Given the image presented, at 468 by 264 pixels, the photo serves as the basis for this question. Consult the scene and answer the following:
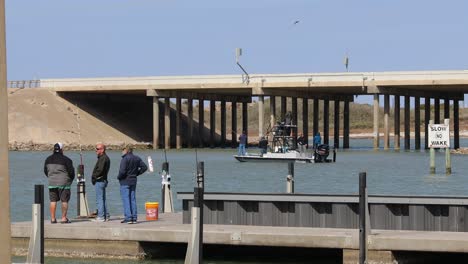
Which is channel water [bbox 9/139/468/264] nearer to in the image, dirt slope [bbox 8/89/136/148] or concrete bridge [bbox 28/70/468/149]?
concrete bridge [bbox 28/70/468/149]

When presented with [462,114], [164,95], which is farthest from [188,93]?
[462,114]

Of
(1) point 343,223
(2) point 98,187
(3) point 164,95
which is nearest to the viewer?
(1) point 343,223

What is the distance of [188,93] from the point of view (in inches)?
4161

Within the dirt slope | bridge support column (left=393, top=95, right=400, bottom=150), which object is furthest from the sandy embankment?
bridge support column (left=393, top=95, right=400, bottom=150)

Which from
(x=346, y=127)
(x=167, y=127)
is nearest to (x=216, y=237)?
(x=167, y=127)

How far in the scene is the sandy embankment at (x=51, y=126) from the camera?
106 m

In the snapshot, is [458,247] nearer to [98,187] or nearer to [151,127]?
[98,187]

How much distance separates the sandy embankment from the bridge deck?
83.4m

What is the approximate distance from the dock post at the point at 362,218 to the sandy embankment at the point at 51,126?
87.2 m

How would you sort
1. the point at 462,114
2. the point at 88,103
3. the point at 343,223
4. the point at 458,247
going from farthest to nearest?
the point at 462,114, the point at 88,103, the point at 343,223, the point at 458,247

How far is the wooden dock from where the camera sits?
18.4 m

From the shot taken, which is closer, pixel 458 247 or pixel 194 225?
pixel 194 225

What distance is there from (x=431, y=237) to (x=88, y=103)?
9737 centimetres

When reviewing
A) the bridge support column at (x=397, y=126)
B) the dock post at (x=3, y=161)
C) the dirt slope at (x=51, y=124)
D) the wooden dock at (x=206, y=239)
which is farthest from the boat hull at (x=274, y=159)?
the dock post at (x=3, y=161)
